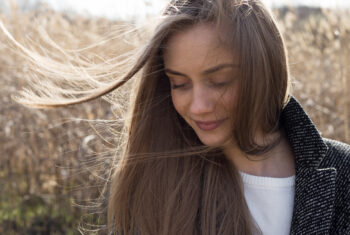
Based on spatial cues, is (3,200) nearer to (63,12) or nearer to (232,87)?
(63,12)

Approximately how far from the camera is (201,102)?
1.59 m

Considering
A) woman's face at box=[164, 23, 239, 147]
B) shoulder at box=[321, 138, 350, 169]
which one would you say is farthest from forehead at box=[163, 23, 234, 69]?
shoulder at box=[321, 138, 350, 169]

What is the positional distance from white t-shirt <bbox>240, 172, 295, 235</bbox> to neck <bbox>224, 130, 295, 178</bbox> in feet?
0.11

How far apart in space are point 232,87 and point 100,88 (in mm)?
476

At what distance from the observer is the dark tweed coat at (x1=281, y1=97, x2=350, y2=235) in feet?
5.39

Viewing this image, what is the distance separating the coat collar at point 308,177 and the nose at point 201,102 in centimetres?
38

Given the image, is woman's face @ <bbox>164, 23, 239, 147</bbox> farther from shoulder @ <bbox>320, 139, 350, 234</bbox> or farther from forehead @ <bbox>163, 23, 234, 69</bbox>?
shoulder @ <bbox>320, 139, 350, 234</bbox>

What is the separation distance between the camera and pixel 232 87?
1628mm

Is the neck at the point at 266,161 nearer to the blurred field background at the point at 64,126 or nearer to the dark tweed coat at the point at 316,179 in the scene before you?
the dark tweed coat at the point at 316,179

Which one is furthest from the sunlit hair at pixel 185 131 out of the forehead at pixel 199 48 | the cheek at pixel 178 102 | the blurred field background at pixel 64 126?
the blurred field background at pixel 64 126

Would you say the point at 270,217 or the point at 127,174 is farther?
the point at 127,174

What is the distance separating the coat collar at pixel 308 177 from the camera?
1637 mm

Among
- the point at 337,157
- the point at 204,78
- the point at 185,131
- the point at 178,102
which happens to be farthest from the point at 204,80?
the point at 337,157

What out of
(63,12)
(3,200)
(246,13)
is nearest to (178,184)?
(246,13)
